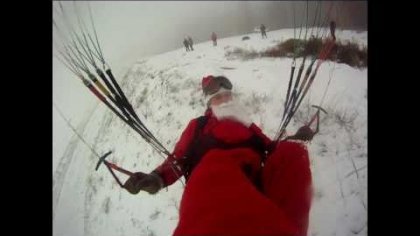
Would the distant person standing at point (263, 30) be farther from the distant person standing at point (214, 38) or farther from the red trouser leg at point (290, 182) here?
the red trouser leg at point (290, 182)

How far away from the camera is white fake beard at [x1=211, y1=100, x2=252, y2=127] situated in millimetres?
1586

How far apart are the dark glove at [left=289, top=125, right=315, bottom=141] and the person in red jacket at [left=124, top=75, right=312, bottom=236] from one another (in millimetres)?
11

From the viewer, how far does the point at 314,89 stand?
1738 mm

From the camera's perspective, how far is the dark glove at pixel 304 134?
1.68 metres

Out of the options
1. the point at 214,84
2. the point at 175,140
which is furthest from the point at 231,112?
the point at 175,140

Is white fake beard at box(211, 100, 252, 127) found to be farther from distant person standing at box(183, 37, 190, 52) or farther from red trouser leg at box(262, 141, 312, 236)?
distant person standing at box(183, 37, 190, 52)

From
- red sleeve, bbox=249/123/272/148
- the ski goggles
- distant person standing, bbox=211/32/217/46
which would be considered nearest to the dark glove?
red sleeve, bbox=249/123/272/148

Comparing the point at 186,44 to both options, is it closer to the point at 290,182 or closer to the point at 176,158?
the point at 176,158

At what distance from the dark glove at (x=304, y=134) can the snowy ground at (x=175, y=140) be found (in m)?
0.02

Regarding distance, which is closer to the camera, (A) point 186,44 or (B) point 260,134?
(B) point 260,134

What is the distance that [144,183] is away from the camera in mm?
1529

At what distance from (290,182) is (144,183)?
499 mm

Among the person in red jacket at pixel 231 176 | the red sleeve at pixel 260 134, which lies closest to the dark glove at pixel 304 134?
the person in red jacket at pixel 231 176
